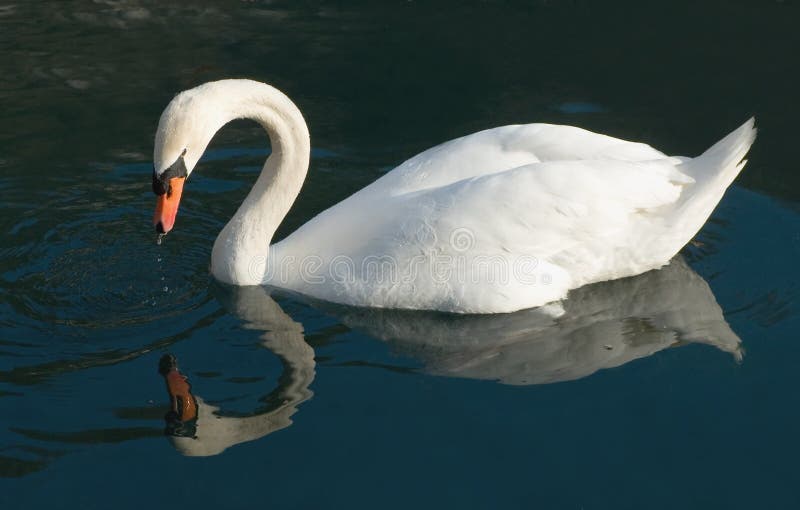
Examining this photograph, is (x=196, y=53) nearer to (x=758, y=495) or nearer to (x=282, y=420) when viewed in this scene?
(x=282, y=420)

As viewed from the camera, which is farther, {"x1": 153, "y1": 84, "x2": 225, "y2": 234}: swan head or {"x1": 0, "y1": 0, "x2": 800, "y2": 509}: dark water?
{"x1": 153, "y1": 84, "x2": 225, "y2": 234}: swan head

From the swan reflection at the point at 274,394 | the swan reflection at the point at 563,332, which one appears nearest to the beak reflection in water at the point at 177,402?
the swan reflection at the point at 274,394

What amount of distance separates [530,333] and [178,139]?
245 cm

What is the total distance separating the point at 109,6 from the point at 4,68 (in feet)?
6.22

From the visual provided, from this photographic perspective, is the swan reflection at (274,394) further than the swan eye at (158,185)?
No

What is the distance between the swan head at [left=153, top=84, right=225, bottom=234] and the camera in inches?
276

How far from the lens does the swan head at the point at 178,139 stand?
7.02 m

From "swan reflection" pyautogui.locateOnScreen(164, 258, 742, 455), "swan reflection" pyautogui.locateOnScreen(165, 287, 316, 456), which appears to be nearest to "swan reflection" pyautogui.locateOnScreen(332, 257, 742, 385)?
"swan reflection" pyautogui.locateOnScreen(164, 258, 742, 455)

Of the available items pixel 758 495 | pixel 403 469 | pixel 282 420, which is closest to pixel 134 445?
pixel 282 420

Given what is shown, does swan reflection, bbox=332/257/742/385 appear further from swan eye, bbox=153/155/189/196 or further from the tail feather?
swan eye, bbox=153/155/189/196

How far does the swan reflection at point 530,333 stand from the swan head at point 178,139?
0.97 m

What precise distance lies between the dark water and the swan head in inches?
31.9

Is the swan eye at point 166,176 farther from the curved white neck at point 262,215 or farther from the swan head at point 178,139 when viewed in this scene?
the curved white neck at point 262,215

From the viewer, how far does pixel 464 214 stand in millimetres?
7422
